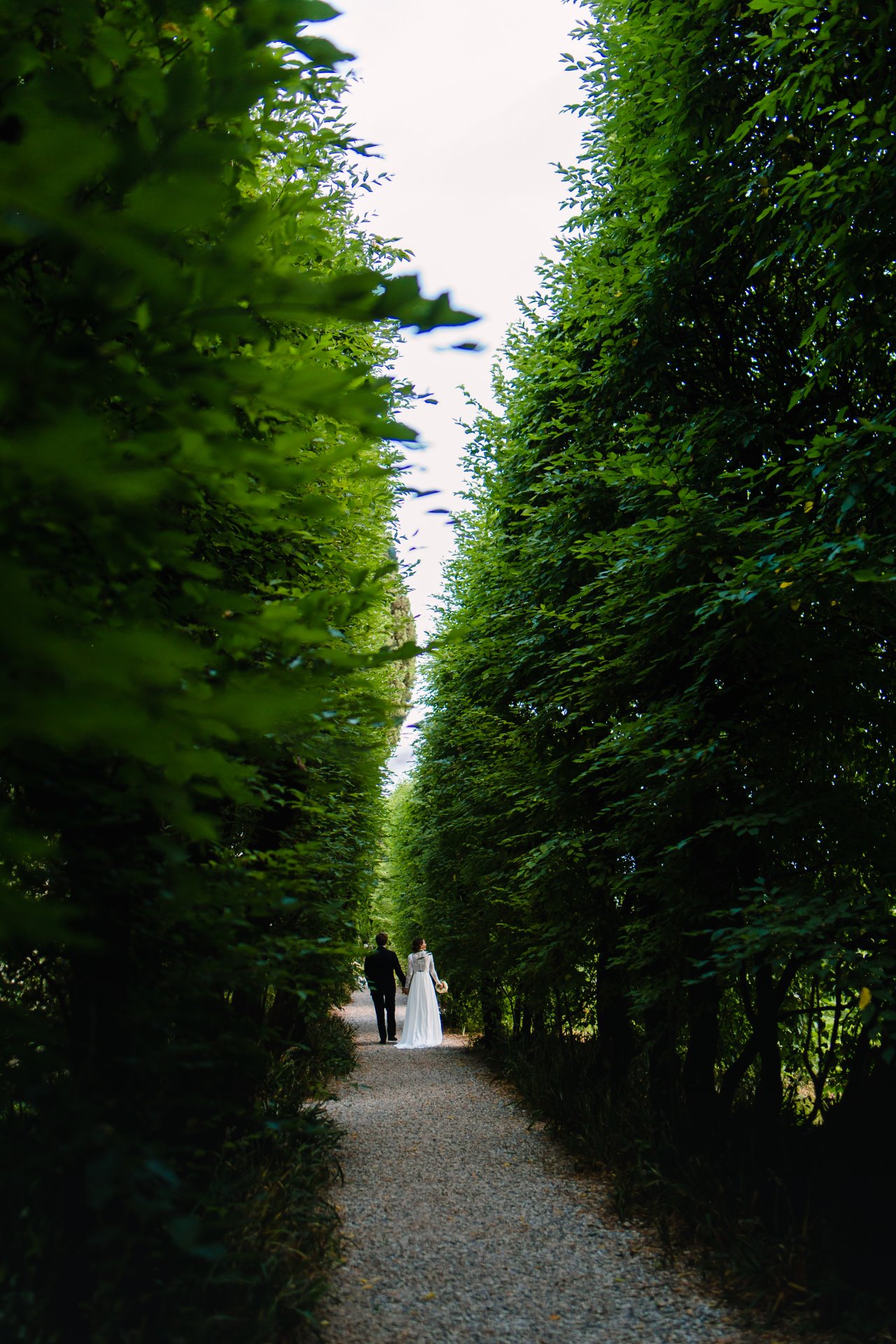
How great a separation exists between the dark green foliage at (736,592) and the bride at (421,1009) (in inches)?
302

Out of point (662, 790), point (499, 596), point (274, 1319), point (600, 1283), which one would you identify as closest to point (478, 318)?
point (274, 1319)

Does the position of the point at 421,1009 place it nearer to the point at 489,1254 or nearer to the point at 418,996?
the point at 418,996

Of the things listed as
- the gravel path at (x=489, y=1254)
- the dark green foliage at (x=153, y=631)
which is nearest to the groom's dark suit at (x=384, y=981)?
the gravel path at (x=489, y=1254)

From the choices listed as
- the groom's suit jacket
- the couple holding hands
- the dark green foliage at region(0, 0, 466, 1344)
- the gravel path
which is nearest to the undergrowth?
the gravel path

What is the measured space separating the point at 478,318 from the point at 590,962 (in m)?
7.71

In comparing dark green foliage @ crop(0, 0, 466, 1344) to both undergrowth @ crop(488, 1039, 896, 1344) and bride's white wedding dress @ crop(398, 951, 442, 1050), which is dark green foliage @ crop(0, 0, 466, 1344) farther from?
bride's white wedding dress @ crop(398, 951, 442, 1050)

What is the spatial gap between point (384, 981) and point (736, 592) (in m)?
13.1

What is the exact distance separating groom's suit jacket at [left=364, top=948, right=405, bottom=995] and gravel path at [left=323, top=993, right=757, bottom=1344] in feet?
19.9

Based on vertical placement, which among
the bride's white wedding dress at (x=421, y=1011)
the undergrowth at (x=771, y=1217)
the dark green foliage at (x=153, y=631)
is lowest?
the bride's white wedding dress at (x=421, y=1011)

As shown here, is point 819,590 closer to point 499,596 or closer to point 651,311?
point 651,311

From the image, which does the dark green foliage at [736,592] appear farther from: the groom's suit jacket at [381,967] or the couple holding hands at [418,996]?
the couple holding hands at [418,996]

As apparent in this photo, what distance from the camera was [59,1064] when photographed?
2025mm

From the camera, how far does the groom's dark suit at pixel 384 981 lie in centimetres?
1500

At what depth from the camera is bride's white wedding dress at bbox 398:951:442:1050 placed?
1569 centimetres
